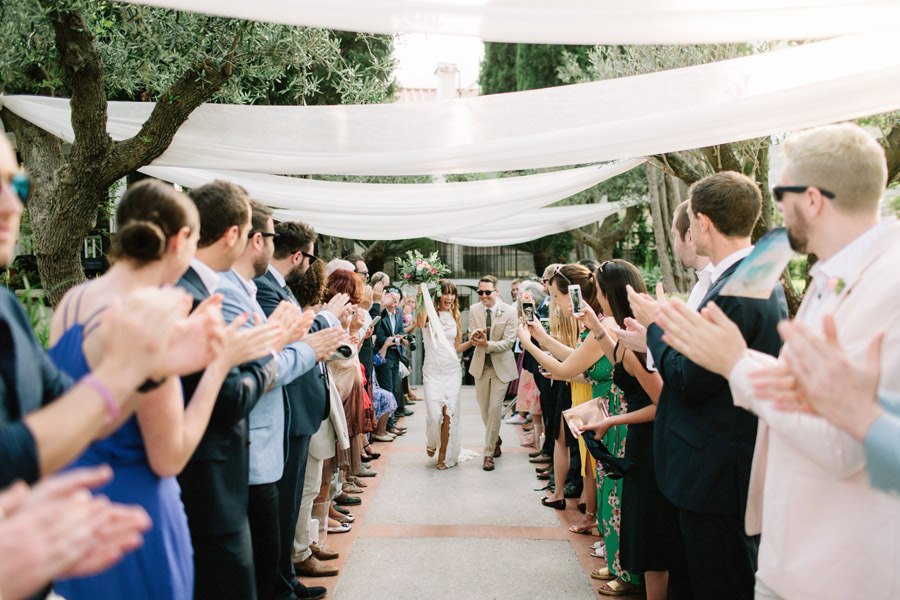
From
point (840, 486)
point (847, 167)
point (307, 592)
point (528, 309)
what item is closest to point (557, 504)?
point (528, 309)

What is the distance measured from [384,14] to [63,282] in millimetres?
3230

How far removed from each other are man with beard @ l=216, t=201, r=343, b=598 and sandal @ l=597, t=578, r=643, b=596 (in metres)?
2.11

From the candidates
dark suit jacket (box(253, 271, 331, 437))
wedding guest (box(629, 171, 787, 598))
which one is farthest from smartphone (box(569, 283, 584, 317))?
dark suit jacket (box(253, 271, 331, 437))

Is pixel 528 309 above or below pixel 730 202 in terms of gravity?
→ below

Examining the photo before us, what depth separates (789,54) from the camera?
3189 millimetres

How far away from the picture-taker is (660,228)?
1273cm

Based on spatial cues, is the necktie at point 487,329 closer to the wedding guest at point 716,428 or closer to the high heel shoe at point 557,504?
the high heel shoe at point 557,504

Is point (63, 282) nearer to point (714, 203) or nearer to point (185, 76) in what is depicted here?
point (185, 76)

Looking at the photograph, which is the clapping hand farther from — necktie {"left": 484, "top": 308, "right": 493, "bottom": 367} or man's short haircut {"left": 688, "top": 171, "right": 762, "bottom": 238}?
necktie {"left": 484, "top": 308, "right": 493, "bottom": 367}

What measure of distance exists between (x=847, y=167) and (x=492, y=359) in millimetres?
6222

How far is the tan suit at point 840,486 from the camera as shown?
167 centimetres

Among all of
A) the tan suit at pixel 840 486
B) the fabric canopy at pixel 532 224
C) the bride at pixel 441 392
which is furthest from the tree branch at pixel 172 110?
the fabric canopy at pixel 532 224

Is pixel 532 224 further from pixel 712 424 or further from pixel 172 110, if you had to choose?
pixel 712 424

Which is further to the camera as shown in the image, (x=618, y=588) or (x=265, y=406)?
(x=618, y=588)
